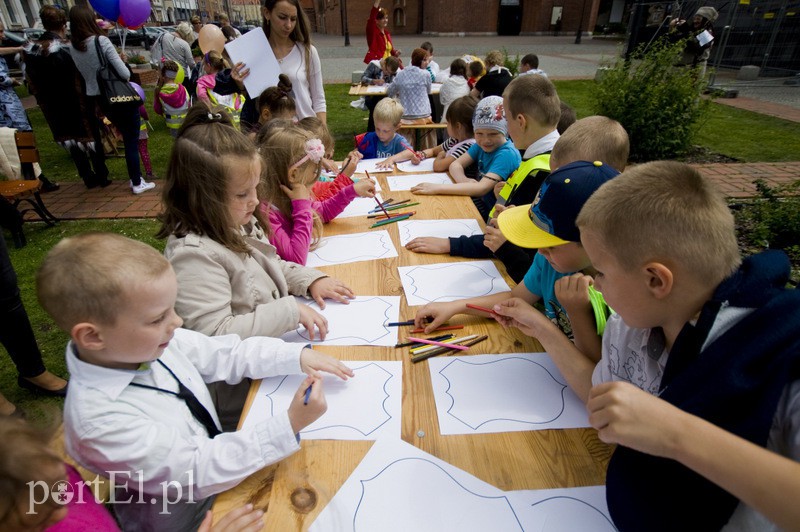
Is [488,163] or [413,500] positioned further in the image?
[488,163]

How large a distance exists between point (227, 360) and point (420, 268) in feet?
2.70

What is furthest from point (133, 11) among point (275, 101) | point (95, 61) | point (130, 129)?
point (275, 101)

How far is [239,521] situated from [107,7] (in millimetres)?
7655

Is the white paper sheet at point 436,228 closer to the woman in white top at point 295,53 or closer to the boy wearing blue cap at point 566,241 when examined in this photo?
the boy wearing blue cap at point 566,241

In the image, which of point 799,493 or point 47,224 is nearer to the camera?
point 799,493

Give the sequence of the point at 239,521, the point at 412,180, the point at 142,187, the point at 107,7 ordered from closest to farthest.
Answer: the point at 239,521 → the point at 412,180 → the point at 142,187 → the point at 107,7

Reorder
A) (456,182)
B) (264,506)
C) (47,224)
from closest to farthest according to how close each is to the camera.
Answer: (264,506), (456,182), (47,224)

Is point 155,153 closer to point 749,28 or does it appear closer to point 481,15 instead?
point 749,28

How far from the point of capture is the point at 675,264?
2.48ft

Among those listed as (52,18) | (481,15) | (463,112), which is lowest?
(463,112)

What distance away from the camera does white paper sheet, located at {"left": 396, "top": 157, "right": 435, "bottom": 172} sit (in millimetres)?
3133

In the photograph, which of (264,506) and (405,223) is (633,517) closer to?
(264,506)

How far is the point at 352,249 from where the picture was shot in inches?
77.5

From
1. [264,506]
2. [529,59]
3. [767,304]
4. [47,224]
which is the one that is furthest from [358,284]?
[529,59]
